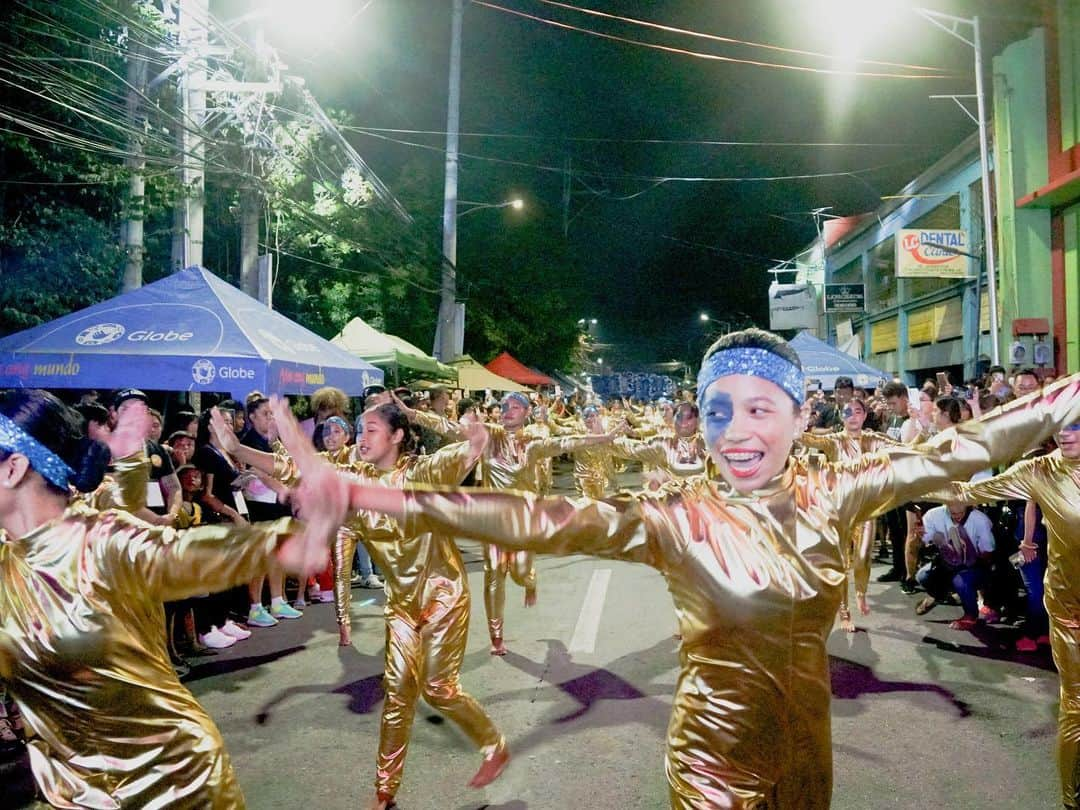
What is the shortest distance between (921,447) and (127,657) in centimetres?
236

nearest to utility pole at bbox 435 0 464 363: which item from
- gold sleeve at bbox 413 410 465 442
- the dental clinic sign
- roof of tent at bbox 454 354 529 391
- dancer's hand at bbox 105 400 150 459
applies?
roof of tent at bbox 454 354 529 391

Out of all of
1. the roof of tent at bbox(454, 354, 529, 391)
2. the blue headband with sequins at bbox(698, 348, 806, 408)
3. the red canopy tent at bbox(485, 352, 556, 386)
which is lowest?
the blue headband with sequins at bbox(698, 348, 806, 408)

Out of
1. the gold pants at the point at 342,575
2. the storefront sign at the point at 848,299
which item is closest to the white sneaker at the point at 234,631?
the gold pants at the point at 342,575

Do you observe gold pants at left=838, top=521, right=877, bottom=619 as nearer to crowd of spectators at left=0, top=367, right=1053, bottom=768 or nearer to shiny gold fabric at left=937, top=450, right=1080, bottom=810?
crowd of spectators at left=0, top=367, right=1053, bottom=768

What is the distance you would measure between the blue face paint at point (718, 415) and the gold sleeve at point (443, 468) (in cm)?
256

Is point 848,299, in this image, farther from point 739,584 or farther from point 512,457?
point 739,584

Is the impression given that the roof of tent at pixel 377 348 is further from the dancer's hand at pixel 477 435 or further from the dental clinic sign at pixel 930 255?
the dental clinic sign at pixel 930 255

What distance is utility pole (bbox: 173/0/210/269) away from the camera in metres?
10.9

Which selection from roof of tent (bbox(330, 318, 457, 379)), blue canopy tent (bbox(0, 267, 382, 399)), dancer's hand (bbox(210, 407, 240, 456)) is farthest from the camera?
roof of tent (bbox(330, 318, 457, 379))

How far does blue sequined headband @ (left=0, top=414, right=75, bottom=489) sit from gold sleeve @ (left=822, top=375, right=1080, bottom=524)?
2.19 metres

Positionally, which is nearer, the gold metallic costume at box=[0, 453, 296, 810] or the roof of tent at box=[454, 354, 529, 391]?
the gold metallic costume at box=[0, 453, 296, 810]

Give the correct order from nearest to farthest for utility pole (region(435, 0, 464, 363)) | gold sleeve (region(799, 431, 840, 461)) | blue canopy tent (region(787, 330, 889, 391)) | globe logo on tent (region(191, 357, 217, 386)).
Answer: gold sleeve (region(799, 431, 840, 461)) → globe logo on tent (region(191, 357, 217, 386)) → blue canopy tent (region(787, 330, 889, 391)) → utility pole (region(435, 0, 464, 363))

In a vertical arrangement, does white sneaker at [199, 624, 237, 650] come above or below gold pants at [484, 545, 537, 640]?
below

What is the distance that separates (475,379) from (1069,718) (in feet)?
59.5
